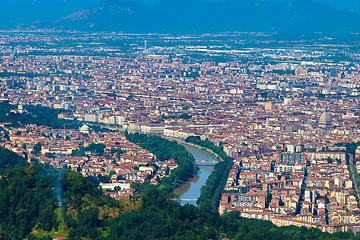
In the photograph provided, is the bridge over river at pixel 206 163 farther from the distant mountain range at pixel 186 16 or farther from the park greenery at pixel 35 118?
the distant mountain range at pixel 186 16

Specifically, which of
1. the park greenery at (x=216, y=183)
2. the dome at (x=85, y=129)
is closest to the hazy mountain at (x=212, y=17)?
the dome at (x=85, y=129)

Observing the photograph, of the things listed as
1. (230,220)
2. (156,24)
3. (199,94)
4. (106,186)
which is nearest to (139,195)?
(106,186)

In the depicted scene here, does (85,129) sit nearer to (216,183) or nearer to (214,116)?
(214,116)

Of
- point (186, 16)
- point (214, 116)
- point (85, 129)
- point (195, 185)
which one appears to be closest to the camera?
point (195, 185)

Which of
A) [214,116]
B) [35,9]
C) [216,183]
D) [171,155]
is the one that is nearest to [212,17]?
[35,9]

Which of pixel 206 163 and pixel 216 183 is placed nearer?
pixel 216 183

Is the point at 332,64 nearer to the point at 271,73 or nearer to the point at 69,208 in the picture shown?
the point at 271,73

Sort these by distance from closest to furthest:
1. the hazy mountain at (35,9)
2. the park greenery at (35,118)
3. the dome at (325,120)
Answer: the park greenery at (35,118), the dome at (325,120), the hazy mountain at (35,9)
